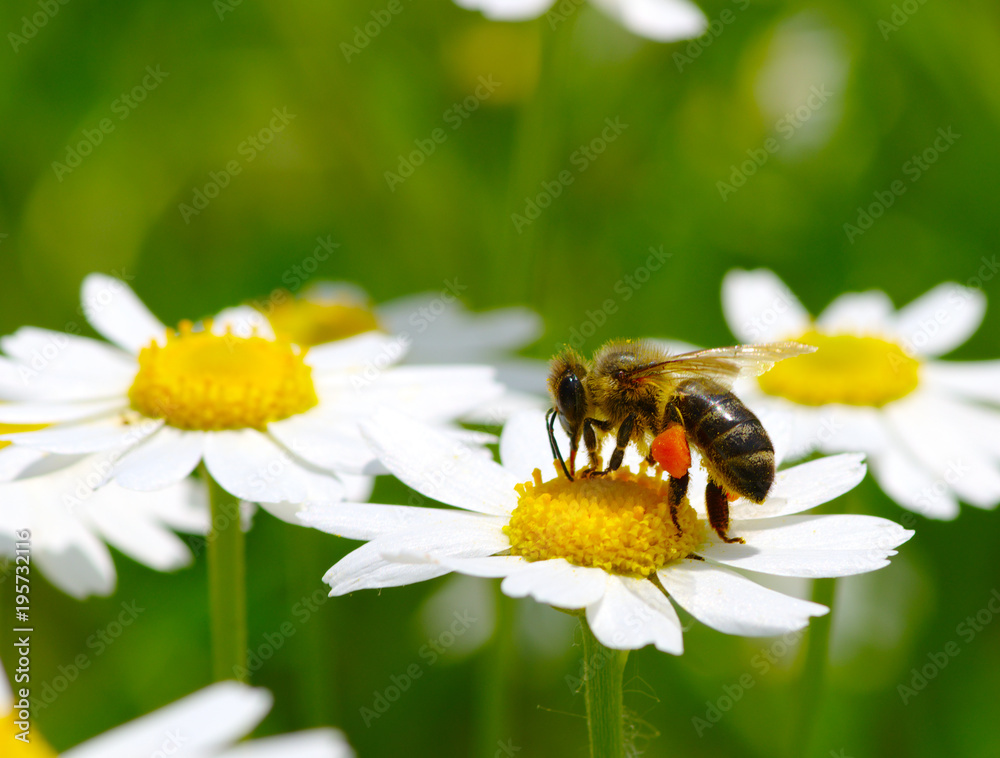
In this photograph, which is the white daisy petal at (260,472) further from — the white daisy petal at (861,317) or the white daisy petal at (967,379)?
the white daisy petal at (967,379)

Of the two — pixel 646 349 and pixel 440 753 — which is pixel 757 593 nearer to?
pixel 646 349

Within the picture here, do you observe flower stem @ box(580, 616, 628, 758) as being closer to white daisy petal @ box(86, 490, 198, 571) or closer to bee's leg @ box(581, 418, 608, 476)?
bee's leg @ box(581, 418, 608, 476)

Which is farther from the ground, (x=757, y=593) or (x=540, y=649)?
(x=540, y=649)

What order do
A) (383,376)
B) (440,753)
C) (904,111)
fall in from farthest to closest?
(904,111), (440,753), (383,376)

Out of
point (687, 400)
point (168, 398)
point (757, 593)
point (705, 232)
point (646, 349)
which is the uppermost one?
point (705, 232)

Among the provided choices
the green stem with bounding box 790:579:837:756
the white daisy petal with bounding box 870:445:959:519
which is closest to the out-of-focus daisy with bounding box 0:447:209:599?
the green stem with bounding box 790:579:837:756

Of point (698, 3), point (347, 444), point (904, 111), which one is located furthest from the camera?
point (698, 3)

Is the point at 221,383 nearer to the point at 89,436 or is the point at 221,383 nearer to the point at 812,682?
the point at 89,436

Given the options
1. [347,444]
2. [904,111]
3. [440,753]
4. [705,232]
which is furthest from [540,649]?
[904,111]

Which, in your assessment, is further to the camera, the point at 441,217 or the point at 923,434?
the point at 441,217
